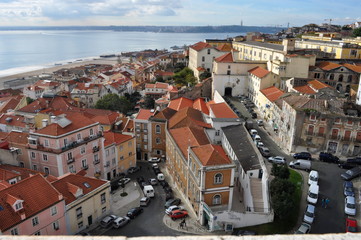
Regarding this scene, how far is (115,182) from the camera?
31188 millimetres

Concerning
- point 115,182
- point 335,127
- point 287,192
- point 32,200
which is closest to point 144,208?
point 115,182

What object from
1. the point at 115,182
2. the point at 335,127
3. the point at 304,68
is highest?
the point at 304,68

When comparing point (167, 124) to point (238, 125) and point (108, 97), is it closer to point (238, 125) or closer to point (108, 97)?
point (238, 125)

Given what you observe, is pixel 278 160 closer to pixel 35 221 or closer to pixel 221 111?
pixel 221 111

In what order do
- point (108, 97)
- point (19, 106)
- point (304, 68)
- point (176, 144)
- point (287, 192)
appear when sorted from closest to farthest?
point (287, 192)
point (176, 144)
point (304, 68)
point (19, 106)
point (108, 97)

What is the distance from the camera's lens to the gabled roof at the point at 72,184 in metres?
21.9

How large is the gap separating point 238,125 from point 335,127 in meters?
9.43

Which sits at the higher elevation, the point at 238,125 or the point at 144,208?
the point at 238,125

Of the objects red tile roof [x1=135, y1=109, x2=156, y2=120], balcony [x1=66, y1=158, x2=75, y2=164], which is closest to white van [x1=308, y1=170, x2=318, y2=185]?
red tile roof [x1=135, y1=109, x2=156, y2=120]

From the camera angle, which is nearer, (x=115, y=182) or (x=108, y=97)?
(x=115, y=182)

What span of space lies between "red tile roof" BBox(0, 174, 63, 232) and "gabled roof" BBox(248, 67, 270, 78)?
34141 millimetres

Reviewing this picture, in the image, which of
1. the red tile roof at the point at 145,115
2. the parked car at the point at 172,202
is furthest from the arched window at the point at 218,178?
the red tile roof at the point at 145,115

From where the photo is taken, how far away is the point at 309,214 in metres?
22.5

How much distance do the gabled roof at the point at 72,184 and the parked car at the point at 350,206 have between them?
18.7 meters
